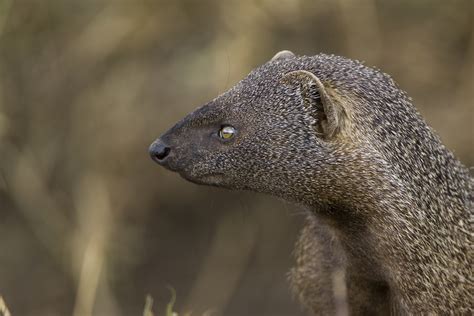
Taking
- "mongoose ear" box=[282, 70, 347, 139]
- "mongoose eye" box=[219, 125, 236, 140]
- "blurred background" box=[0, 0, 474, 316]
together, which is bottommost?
"mongoose eye" box=[219, 125, 236, 140]

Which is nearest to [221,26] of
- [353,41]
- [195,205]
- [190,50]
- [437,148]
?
[190,50]

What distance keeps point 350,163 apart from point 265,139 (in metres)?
0.28

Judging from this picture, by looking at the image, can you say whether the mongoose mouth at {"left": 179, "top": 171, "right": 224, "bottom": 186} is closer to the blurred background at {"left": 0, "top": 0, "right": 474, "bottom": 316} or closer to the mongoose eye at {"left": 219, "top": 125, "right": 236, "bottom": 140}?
the mongoose eye at {"left": 219, "top": 125, "right": 236, "bottom": 140}

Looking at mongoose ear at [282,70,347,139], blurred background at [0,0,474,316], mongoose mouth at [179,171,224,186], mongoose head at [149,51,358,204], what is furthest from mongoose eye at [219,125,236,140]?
blurred background at [0,0,474,316]

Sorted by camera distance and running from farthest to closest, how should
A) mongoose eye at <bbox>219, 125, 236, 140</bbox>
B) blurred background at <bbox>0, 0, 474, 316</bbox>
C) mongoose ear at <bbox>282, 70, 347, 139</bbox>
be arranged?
blurred background at <bbox>0, 0, 474, 316</bbox>, mongoose eye at <bbox>219, 125, 236, 140</bbox>, mongoose ear at <bbox>282, 70, 347, 139</bbox>

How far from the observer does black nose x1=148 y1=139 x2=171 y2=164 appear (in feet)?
10.8

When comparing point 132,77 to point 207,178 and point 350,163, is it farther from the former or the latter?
point 350,163

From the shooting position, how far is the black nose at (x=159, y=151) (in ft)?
10.8

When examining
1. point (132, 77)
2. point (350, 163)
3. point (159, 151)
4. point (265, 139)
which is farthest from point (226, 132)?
point (132, 77)

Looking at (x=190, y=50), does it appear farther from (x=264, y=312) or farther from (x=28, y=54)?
(x=264, y=312)

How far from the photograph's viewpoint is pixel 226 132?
3367mm

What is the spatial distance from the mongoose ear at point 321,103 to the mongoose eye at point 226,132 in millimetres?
245

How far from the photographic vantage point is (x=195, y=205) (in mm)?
6730

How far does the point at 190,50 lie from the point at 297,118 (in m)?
3.03
